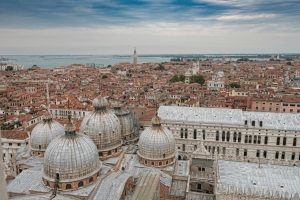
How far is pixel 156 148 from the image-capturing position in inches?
837

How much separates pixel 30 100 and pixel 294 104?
55021 mm

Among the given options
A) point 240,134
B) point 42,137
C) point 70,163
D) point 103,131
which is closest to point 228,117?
point 240,134

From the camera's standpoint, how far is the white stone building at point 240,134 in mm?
27578

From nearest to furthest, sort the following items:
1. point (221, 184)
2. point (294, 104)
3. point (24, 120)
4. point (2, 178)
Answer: point (2, 178), point (221, 184), point (24, 120), point (294, 104)

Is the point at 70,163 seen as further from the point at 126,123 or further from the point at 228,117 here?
the point at 228,117

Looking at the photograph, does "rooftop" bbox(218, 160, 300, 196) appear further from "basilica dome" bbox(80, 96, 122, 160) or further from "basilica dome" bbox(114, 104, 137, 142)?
"basilica dome" bbox(114, 104, 137, 142)

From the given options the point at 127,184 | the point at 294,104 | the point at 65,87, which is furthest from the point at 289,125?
the point at 65,87

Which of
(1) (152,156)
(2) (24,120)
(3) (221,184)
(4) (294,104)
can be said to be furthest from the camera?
(4) (294,104)

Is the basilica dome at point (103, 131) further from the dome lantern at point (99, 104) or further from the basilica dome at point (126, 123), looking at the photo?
the basilica dome at point (126, 123)

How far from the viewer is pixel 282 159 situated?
27.8 m

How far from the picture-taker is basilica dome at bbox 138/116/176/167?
21.3m

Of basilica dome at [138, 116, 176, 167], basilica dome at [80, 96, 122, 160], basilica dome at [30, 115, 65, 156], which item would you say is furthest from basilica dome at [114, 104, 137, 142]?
Result: basilica dome at [30, 115, 65, 156]

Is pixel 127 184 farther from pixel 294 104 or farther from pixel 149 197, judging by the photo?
pixel 294 104

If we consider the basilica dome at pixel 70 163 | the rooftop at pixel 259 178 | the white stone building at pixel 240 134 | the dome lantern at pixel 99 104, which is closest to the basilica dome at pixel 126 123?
the dome lantern at pixel 99 104
